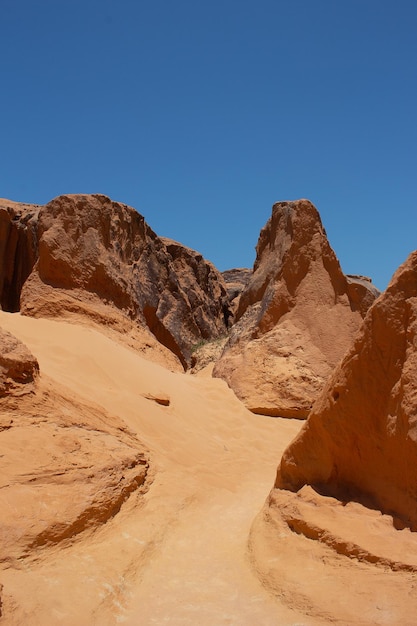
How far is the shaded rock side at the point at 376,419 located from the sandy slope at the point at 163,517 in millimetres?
797

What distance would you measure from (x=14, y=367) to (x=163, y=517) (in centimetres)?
176

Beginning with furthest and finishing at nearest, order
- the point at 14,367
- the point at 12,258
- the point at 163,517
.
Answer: the point at 12,258 < the point at 14,367 < the point at 163,517

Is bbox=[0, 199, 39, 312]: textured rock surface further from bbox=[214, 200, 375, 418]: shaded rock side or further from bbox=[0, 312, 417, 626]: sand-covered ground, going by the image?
bbox=[0, 312, 417, 626]: sand-covered ground

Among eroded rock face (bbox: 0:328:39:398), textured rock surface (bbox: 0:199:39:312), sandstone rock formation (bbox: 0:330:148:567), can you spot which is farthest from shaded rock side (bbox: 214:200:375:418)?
textured rock surface (bbox: 0:199:39:312)

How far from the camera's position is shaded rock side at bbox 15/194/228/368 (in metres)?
10.4

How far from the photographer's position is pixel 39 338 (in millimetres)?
7266

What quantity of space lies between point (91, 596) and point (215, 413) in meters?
4.66

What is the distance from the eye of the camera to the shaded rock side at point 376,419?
327 centimetres

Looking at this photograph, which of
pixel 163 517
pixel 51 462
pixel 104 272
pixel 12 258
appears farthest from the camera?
pixel 12 258

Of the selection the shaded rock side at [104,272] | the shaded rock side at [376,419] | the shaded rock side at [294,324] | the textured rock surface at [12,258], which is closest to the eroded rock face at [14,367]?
the shaded rock side at [376,419]

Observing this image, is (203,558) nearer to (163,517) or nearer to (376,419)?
(163,517)

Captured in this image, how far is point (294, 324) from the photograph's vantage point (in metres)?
9.30

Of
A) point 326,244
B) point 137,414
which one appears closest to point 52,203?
point 326,244

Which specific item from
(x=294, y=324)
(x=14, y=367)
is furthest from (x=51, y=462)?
(x=294, y=324)
